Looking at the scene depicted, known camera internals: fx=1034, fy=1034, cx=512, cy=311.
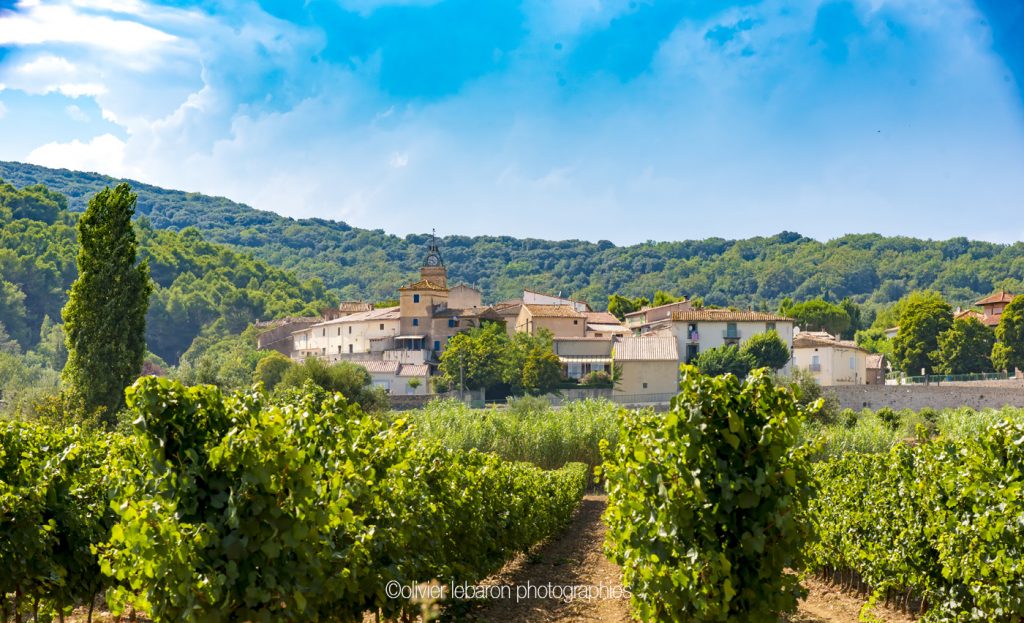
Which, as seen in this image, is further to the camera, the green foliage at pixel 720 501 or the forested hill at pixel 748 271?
the forested hill at pixel 748 271

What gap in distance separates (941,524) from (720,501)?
154 inches

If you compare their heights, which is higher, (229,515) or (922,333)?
(922,333)

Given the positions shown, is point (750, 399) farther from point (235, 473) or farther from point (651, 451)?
point (235, 473)

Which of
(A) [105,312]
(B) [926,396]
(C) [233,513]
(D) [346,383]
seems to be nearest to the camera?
(C) [233,513]

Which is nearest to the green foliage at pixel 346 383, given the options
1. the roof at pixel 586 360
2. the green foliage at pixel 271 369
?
the green foliage at pixel 271 369

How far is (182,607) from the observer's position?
6.57 metres

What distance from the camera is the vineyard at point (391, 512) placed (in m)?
6.47

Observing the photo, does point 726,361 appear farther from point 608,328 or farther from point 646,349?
point 608,328

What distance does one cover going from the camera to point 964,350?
7344cm

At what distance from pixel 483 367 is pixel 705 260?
130 meters

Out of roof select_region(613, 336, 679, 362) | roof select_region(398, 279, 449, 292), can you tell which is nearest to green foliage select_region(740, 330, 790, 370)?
roof select_region(613, 336, 679, 362)

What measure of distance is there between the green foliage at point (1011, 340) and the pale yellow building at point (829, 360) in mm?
9259

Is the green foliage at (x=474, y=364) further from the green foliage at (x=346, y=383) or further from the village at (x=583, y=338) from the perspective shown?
the green foliage at (x=346, y=383)

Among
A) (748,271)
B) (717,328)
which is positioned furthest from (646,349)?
(748,271)
